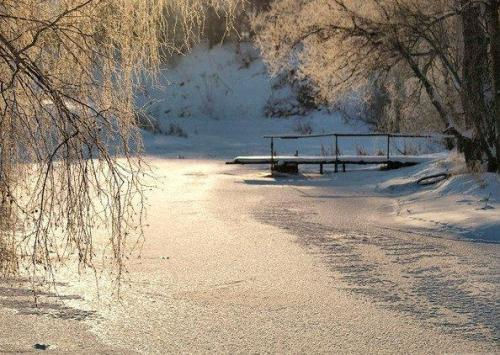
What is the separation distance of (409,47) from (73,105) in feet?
36.9

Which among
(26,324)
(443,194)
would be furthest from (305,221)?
(26,324)

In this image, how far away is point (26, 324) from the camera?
619 centimetres

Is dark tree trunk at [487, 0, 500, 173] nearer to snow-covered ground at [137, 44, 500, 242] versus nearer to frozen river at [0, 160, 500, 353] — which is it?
snow-covered ground at [137, 44, 500, 242]

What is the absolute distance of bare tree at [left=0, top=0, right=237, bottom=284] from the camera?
5031mm

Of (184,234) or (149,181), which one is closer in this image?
(184,234)

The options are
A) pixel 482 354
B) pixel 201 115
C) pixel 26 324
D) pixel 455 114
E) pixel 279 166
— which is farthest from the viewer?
pixel 201 115

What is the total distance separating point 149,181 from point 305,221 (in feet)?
24.4

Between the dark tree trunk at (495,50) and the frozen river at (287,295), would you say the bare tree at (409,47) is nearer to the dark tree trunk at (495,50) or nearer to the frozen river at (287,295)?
the dark tree trunk at (495,50)

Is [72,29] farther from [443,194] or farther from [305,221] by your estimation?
[443,194]

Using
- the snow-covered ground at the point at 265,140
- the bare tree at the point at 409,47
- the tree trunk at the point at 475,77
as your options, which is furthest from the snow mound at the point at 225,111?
the tree trunk at the point at 475,77

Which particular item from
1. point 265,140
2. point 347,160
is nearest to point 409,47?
point 347,160

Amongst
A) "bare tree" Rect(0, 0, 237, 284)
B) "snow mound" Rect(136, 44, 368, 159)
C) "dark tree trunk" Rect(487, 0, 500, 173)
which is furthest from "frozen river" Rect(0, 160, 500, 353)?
"snow mound" Rect(136, 44, 368, 159)

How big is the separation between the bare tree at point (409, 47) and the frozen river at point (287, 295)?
12.0 feet

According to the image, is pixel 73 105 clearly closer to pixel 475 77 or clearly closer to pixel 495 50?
pixel 495 50
